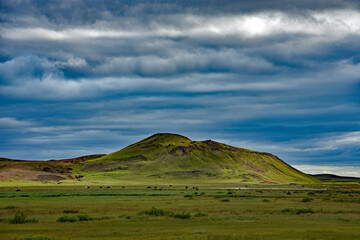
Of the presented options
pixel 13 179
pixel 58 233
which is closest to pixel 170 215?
pixel 58 233

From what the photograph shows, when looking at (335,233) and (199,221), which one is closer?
(335,233)

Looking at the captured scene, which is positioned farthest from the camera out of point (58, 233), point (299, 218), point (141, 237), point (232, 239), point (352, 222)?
point (299, 218)

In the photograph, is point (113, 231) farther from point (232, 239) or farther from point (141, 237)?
point (232, 239)

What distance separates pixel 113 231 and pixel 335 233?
1720 cm

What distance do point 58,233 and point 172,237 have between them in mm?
9345

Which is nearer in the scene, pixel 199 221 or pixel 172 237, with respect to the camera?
pixel 172 237

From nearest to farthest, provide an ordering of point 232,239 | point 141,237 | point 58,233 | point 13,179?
point 232,239, point 141,237, point 58,233, point 13,179

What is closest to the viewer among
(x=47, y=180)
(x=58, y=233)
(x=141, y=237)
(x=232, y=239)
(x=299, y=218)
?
(x=232, y=239)

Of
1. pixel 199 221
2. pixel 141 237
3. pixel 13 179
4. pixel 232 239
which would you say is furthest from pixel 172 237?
pixel 13 179

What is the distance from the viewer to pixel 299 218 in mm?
46719

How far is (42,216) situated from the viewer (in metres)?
49.0

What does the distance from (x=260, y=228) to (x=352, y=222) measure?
36.7 feet

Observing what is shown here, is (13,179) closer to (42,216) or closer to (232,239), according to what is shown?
(42,216)

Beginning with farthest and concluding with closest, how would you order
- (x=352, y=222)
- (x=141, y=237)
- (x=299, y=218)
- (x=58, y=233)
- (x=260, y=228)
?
(x=299, y=218) < (x=352, y=222) < (x=260, y=228) < (x=58, y=233) < (x=141, y=237)
